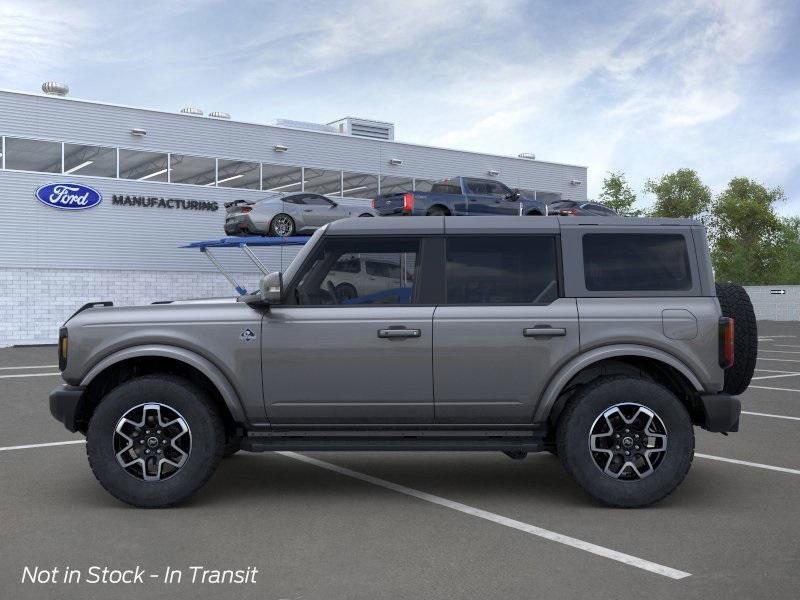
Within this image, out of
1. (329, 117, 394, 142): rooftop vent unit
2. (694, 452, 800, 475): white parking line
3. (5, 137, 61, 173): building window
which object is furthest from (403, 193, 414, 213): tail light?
(329, 117, 394, 142): rooftop vent unit

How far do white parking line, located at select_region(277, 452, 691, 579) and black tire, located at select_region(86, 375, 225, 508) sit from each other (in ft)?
4.79

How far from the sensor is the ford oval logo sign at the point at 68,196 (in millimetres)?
29688

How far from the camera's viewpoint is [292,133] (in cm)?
3503

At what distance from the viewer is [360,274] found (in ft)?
20.5

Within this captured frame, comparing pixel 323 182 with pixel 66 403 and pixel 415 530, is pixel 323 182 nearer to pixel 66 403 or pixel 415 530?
pixel 66 403

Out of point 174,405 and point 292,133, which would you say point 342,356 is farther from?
point 292,133

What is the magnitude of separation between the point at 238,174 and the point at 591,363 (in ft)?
95.0

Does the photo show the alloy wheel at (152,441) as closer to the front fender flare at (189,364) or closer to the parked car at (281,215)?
the front fender flare at (189,364)

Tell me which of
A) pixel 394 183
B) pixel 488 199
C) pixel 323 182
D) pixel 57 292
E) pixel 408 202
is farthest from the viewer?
pixel 394 183

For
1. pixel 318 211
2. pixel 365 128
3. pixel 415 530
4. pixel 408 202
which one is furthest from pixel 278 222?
pixel 415 530

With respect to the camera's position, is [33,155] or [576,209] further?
[33,155]

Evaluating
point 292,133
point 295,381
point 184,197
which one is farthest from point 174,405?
point 292,133

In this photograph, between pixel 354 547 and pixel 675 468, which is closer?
pixel 354 547

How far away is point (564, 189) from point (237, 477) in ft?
124
